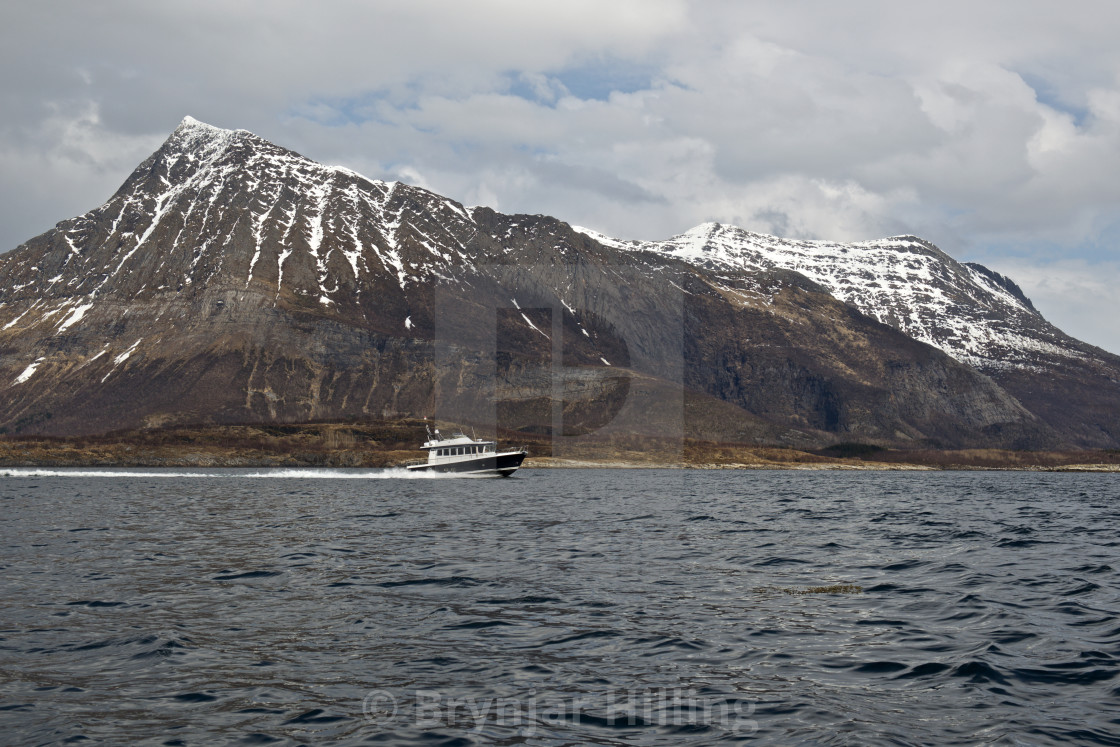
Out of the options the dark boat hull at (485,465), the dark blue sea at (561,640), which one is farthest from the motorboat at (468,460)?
the dark blue sea at (561,640)

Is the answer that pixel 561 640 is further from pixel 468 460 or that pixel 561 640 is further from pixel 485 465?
pixel 468 460

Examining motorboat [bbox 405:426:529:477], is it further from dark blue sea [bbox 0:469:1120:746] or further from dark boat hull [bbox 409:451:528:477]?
dark blue sea [bbox 0:469:1120:746]

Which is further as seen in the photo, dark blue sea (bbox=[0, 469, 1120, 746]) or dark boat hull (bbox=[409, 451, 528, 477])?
dark boat hull (bbox=[409, 451, 528, 477])

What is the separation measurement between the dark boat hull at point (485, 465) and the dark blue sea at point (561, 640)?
99726 mm

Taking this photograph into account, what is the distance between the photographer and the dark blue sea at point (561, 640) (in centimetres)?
1599

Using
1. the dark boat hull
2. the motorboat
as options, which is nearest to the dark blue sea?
the dark boat hull

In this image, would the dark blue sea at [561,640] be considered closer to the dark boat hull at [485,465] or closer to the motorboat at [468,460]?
the dark boat hull at [485,465]

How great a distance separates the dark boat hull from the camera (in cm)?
14812

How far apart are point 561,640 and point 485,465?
127 m

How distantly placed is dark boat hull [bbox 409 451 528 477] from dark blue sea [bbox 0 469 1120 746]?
99726 millimetres

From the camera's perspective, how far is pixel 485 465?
487ft

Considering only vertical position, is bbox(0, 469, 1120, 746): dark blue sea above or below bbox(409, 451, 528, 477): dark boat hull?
above

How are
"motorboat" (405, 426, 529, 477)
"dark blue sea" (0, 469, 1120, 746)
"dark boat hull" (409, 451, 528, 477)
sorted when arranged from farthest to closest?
"motorboat" (405, 426, 529, 477) < "dark boat hull" (409, 451, 528, 477) < "dark blue sea" (0, 469, 1120, 746)

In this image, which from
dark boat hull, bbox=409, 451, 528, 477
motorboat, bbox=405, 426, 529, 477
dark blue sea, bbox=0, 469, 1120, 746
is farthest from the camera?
motorboat, bbox=405, 426, 529, 477
